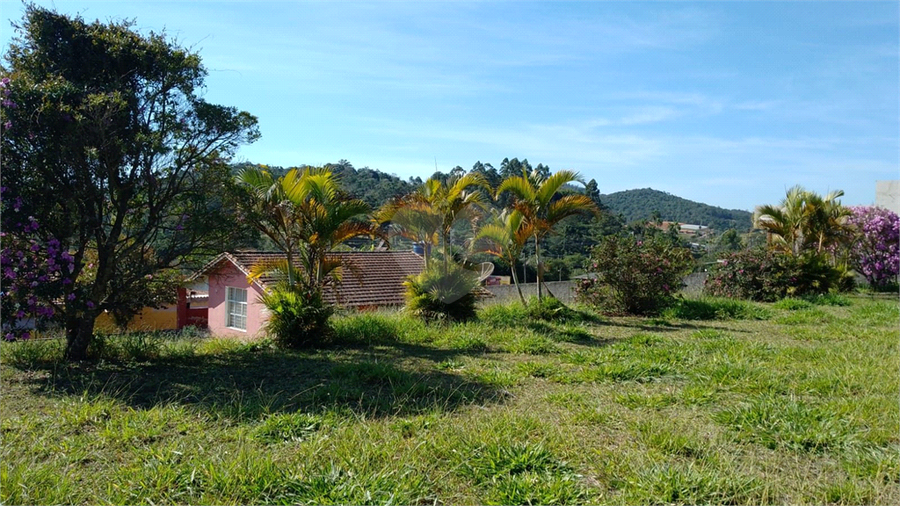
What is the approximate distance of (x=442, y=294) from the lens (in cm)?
970

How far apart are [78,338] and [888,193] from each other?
26.1 ft

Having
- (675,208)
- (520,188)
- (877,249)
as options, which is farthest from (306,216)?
(675,208)

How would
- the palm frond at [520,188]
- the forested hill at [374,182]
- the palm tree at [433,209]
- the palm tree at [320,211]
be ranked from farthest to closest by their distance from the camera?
the forested hill at [374,182] < the palm frond at [520,188] < the palm tree at [433,209] < the palm tree at [320,211]

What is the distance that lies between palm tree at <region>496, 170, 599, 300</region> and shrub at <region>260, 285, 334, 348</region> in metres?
4.19

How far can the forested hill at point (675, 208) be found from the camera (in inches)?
2083

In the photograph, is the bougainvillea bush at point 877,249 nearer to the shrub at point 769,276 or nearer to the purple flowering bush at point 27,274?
the shrub at point 769,276

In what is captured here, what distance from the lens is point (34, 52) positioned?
6.30m

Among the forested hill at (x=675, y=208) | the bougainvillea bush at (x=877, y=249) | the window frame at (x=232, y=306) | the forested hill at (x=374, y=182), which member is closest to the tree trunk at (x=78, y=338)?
the window frame at (x=232, y=306)

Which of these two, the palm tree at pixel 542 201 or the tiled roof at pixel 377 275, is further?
the tiled roof at pixel 377 275

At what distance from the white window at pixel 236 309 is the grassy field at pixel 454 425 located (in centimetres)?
1309

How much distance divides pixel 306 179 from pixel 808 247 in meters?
16.3

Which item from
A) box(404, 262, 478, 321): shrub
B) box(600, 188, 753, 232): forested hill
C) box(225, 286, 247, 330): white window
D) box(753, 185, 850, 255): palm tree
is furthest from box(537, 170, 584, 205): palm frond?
box(600, 188, 753, 232): forested hill

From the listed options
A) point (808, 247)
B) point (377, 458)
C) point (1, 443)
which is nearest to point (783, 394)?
point (377, 458)

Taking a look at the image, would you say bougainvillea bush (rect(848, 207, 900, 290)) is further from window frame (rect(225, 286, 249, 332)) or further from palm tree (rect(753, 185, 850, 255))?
window frame (rect(225, 286, 249, 332))
